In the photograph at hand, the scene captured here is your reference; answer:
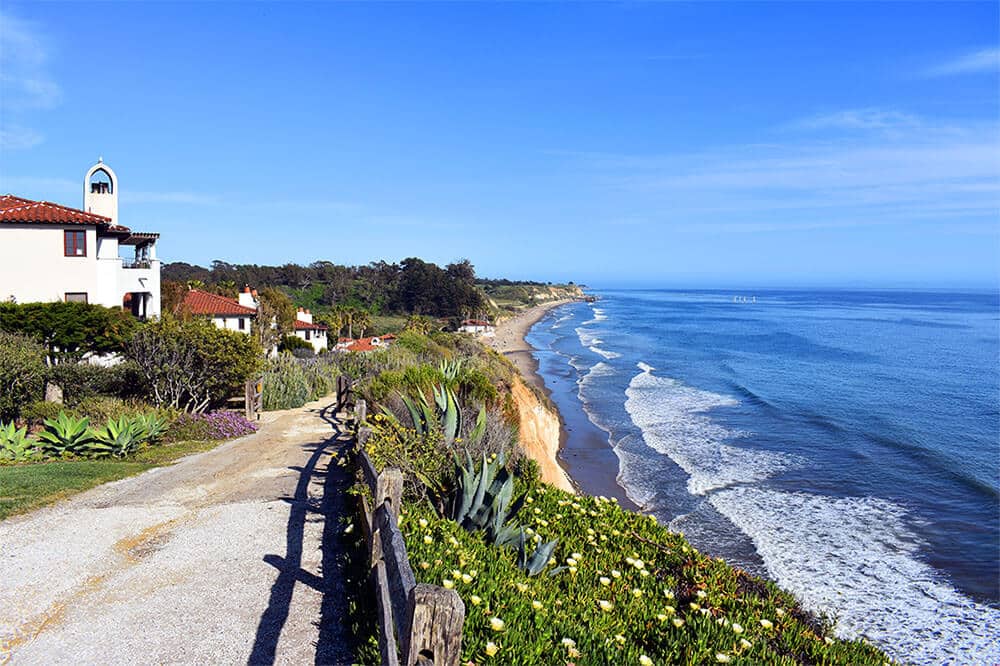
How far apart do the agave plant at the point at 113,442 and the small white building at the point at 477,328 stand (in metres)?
53.9

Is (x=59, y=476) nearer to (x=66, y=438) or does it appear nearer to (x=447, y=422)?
(x=66, y=438)

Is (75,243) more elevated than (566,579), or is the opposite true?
(75,243)

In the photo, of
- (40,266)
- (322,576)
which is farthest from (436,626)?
(40,266)

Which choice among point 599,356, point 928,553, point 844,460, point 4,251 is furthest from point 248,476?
point 599,356

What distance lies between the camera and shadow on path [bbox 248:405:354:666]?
487 centimetres

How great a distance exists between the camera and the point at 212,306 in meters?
33.7

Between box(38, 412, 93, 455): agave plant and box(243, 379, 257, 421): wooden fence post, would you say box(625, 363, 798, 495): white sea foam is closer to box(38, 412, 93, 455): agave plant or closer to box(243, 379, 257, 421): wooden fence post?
box(243, 379, 257, 421): wooden fence post

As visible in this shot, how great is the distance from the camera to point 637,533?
8109 millimetres

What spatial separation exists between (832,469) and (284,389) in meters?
16.2

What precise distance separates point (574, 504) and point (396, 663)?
514 cm

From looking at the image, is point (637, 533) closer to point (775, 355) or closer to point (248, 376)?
point (248, 376)

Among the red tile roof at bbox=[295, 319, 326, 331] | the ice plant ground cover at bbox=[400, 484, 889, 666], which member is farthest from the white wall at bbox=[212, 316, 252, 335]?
the ice plant ground cover at bbox=[400, 484, 889, 666]

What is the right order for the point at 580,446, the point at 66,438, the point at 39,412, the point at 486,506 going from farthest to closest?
the point at 580,446 < the point at 39,412 < the point at 66,438 < the point at 486,506

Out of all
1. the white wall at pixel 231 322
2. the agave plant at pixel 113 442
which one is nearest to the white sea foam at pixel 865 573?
the agave plant at pixel 113 442
